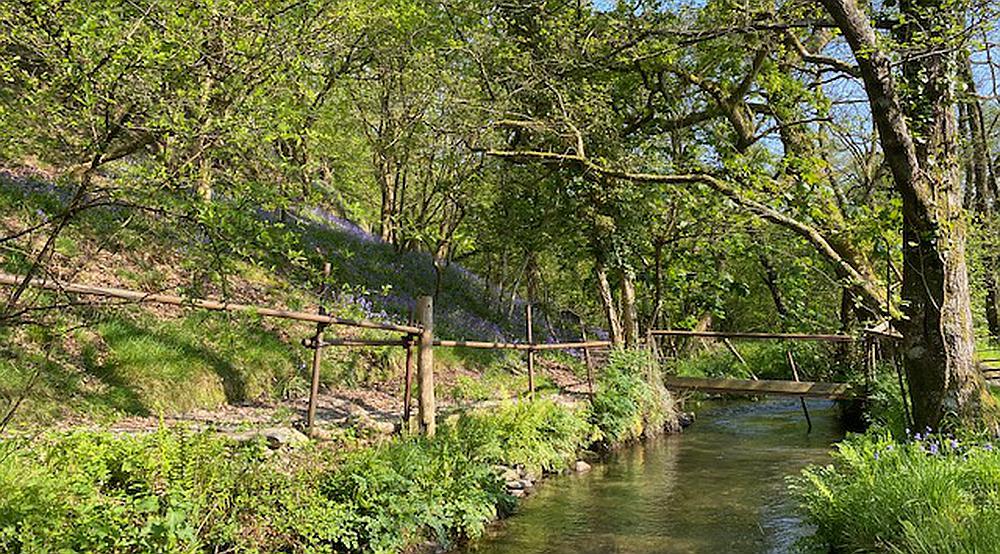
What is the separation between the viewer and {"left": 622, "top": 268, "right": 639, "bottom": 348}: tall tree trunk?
13.4 metres

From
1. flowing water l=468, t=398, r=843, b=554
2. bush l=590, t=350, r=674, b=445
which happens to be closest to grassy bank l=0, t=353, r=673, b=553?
flowing water l=468, t=398, r=843, b=554

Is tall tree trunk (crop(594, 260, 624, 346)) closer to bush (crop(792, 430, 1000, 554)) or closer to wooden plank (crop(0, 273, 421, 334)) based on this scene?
bush (crop(792, 430, 1000, 554))

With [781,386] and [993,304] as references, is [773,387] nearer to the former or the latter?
[781,386]

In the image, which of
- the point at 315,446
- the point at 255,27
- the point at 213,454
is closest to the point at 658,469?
the point at 315,446

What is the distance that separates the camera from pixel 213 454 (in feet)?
15.6

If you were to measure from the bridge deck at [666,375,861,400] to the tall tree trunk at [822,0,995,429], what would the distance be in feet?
21.8

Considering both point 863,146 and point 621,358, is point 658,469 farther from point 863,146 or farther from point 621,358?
point 863,146

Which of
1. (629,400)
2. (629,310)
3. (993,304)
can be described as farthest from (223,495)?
(993,304)

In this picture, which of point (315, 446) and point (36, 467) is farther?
point (315, 446)

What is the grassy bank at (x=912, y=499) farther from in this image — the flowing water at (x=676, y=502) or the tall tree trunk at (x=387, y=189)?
the tall tree trunk at (x=387, y=189)

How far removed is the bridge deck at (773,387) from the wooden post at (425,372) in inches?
282

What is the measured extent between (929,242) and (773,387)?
7237mm

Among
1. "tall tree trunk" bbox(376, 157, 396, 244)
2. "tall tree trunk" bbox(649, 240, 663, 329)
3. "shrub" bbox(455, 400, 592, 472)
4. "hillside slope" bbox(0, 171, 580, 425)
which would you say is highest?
"tall tree trunk" bbox(376, 157, 396, 244)

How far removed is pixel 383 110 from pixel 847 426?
10.7 m
